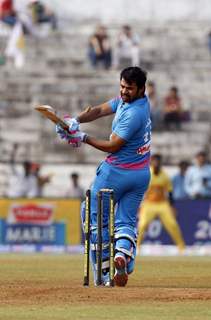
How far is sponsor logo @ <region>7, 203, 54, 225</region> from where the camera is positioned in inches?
1055

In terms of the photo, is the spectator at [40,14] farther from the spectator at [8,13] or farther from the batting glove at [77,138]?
the batting glove at [77,138]

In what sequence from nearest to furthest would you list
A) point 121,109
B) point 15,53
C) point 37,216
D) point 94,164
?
point 121,109 < point 37,216 < point 94,164 < point 15,53

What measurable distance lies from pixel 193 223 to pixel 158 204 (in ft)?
6.54

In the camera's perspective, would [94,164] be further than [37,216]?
Yes

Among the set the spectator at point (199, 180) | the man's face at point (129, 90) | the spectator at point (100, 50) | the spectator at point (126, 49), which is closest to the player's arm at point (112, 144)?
the man's face at point (129, 90)

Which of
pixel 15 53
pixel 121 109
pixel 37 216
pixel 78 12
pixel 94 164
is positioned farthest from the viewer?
pixel 78 12

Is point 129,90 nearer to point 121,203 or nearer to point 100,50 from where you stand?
point 121,203

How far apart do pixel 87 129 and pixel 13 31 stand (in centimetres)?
558

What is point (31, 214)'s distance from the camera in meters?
26.9

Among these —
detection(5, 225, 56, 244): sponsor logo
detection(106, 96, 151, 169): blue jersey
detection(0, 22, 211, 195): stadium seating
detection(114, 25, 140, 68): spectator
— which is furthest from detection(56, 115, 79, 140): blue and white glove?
detection(114, 25, 140, 68): spectator

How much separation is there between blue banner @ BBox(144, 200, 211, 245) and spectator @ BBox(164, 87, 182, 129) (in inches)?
240

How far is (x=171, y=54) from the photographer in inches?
1524

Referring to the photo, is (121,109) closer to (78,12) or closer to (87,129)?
(87,129)

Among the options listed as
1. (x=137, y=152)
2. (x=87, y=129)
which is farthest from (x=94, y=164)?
(x=137, y=152)
